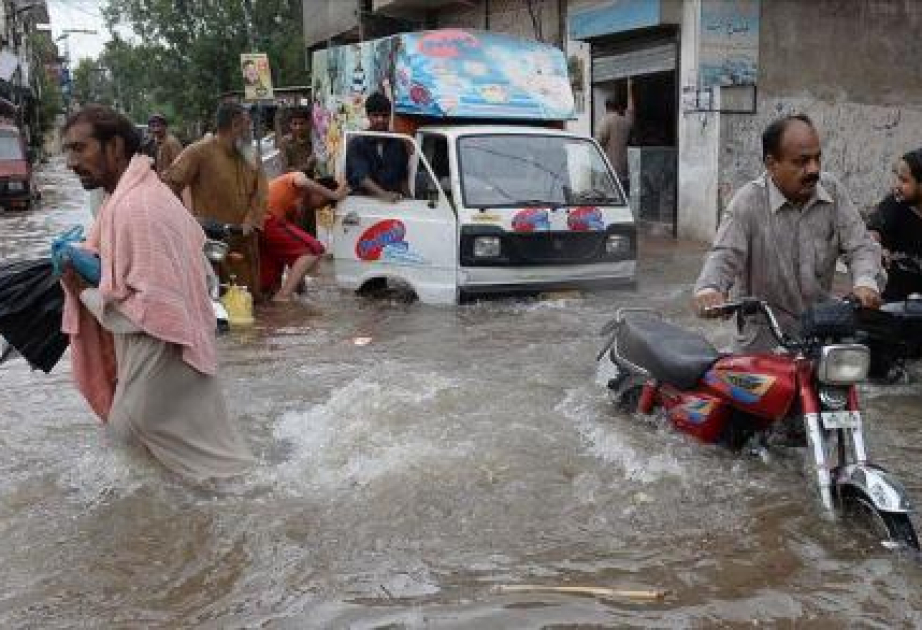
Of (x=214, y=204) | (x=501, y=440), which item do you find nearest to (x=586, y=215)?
(x=214, y=204)

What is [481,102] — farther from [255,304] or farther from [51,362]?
[51,362]

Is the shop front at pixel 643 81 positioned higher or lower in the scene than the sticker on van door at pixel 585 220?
higher

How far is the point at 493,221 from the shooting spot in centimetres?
854

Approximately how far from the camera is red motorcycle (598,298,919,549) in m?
3.61

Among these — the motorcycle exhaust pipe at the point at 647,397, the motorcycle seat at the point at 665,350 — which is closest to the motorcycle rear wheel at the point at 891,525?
the motorcycle seat at the point at 665,350

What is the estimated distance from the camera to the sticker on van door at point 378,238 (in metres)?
8.92

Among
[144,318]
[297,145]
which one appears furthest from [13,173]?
[144,318]

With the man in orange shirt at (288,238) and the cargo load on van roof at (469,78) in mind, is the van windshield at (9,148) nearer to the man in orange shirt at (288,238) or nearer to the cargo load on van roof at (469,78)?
the cargo load on van roof at (469,78)

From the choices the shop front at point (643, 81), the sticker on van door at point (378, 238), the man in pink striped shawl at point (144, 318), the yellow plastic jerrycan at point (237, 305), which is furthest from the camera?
the shop front at point (643, 81)

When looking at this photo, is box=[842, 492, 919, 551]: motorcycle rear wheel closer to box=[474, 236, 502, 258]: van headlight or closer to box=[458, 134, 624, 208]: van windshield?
box=[474, 236, 502, 258]: van headlight

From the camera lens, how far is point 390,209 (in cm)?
899

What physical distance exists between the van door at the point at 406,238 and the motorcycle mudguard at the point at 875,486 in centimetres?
521

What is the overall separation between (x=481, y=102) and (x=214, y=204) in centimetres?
267

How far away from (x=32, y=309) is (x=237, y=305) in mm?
4118
